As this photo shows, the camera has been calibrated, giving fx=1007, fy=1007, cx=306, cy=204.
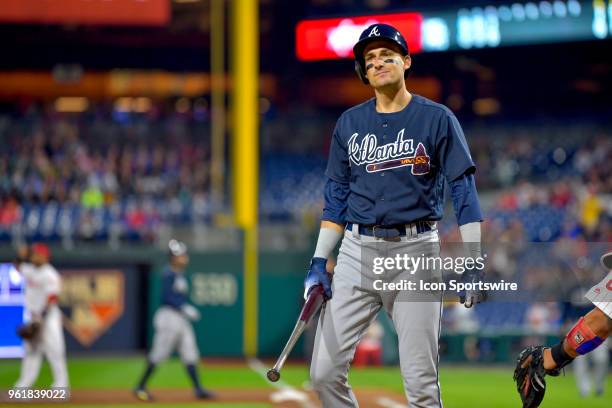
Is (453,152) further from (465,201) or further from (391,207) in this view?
(391,207)

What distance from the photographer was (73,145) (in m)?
24.2

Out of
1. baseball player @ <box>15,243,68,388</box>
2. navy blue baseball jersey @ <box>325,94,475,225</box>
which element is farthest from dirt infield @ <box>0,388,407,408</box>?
navy blue baseball jersey @ <box>325,94,475,225</box>

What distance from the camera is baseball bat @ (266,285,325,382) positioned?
488 cm

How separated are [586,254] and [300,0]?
18431 millimetres

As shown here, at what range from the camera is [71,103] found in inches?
1419

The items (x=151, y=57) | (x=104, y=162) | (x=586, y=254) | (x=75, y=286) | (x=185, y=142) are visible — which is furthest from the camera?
(x=151, y=57)

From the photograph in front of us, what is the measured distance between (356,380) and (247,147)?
5197 millimetres

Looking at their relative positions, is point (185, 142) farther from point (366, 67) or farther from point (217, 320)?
point (366, 67)

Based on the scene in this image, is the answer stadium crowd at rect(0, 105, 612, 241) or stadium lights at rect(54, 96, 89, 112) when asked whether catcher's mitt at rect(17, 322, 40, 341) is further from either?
stadium lights at rect(54, 96, 89, 112)

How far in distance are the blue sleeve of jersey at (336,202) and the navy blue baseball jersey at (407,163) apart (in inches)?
4.8

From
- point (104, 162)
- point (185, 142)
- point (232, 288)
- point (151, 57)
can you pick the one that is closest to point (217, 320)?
point (232, 288)

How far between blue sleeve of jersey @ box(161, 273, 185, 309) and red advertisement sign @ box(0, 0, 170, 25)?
385 inches

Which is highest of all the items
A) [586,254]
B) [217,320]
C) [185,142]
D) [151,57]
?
[151,57]

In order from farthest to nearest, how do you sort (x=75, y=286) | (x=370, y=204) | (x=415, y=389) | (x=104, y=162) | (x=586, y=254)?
(x=104, y=162) < (x=75, y=286) < (x=586, y=254) < (x=370, y=204) < (x=415, y=389)
